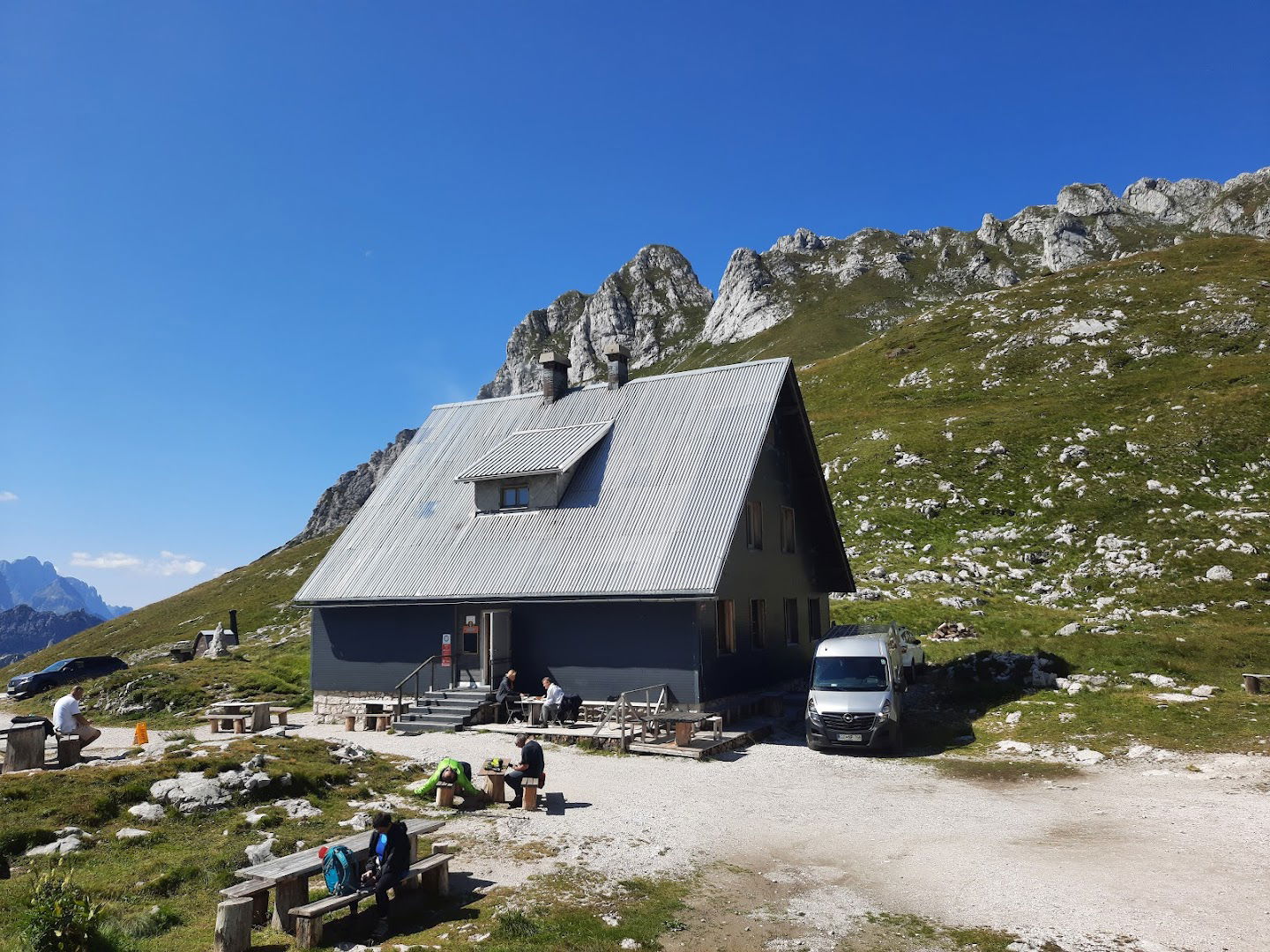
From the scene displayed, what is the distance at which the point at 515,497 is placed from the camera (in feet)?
95.7

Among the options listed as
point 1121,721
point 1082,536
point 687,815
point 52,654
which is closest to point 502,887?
point 687,815

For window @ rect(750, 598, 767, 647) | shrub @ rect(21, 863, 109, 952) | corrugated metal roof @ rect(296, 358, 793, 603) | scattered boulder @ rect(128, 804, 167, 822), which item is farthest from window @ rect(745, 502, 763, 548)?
shrub @ rect(21, 863, 109, 952)

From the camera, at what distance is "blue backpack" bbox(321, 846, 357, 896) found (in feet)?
32.6

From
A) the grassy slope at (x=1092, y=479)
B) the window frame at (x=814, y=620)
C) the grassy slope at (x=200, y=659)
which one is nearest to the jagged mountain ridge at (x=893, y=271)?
the grassy slope at (x=200, y=659)

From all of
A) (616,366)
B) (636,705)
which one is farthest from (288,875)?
(616,366)

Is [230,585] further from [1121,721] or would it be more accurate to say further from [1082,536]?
[1121,721]

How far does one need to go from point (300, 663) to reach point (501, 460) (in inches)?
671

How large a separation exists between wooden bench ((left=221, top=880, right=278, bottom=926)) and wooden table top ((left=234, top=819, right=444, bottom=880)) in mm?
115

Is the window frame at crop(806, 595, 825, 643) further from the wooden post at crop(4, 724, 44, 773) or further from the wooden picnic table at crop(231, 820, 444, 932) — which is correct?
the wooden post at crop(4, 724, 44, 773)

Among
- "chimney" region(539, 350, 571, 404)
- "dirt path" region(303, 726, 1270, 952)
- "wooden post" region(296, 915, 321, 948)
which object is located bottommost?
"dirt path" region(303, 726, 1270, 952)

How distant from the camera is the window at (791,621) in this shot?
31.0m

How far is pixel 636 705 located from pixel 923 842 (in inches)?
449

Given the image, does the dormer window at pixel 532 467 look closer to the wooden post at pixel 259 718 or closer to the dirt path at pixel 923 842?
the wooden post at pixel 259 718

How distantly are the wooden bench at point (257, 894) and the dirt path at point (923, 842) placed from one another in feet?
9.83
